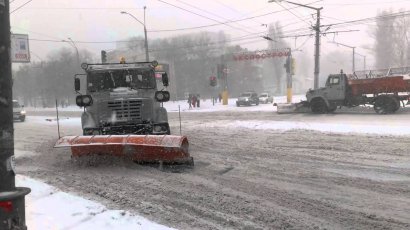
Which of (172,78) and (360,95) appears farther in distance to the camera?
(172,78)

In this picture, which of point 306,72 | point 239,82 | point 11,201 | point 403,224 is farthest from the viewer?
point 306,72

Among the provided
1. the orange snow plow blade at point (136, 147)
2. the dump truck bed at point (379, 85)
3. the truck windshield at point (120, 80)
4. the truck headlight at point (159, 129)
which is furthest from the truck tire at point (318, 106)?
the orange snow plow blade at point (136, 147)

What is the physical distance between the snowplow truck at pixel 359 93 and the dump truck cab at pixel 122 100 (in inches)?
701

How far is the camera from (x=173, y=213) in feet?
20.7

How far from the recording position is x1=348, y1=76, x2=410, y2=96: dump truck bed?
25.3 m

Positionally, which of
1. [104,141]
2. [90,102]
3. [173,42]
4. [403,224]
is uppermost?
[173,42]

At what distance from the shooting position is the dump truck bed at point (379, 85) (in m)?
25.3

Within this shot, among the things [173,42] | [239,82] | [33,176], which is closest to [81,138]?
[33,176]

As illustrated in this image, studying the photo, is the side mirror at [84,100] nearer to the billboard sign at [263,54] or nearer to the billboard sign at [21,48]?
the billboard sign at [21,48]

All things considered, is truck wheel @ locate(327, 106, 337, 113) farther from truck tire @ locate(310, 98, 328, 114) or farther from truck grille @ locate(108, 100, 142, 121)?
truck grille @ locate(108, 100, 142, 121)

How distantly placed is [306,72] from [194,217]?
169m

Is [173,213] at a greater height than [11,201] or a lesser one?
lesser

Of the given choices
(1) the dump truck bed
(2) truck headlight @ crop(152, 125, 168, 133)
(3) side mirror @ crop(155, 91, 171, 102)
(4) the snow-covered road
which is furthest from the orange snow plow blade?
(1) the dump truck bed

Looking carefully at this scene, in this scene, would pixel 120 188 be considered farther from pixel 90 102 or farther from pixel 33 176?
pixel 90 102
